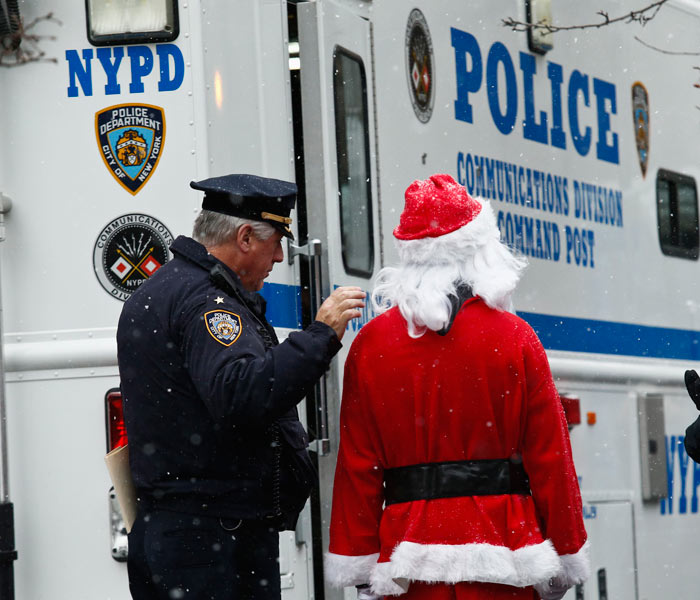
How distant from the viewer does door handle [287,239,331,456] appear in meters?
4.16

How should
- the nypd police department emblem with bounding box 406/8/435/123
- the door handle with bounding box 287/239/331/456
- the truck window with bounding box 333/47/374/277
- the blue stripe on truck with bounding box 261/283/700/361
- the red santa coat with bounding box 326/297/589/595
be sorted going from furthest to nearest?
the blue stripe on truck with bounding box 261/283/700/361, the nypd police department emblem with bounding box 406/8/435/123, the truck window with bounding box 333/47/374/277, the door handle with bounding box 287/239/331/456, the red santa coat with bounding box 326/297/589/595

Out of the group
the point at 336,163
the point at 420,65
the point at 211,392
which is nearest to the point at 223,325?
the point at 211,392

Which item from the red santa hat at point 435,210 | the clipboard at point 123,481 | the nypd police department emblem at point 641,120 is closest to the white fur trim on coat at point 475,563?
the clipboard at point 123,481

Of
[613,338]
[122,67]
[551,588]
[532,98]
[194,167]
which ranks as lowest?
[551,588]

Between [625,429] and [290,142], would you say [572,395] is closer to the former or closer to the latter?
[625,429]

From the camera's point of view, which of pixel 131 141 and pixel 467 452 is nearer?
pixel 467 452

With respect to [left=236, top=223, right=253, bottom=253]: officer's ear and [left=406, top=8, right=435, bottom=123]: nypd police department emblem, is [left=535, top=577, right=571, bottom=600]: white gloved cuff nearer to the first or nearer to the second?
[left=236, top=223, right=253, bottom=253]: officer's ear

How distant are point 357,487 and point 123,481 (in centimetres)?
60

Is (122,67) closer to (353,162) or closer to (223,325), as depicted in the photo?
(353,162)

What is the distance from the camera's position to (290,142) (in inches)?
168

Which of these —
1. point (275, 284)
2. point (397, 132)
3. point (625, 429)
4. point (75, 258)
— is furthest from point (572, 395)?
point (75, 258)

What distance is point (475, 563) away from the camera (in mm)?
3395

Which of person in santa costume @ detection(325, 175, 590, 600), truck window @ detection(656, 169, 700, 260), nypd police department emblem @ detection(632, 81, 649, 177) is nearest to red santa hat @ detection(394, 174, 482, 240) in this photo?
person in santa costume @ detection(325, 175, 590, 600)

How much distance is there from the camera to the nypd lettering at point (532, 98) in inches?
205
